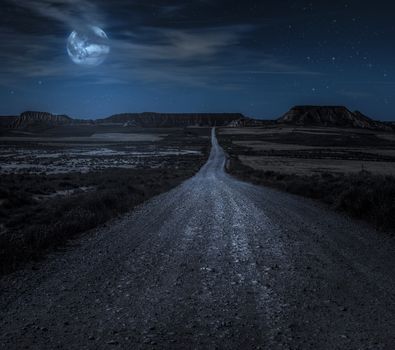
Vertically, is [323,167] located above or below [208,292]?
below

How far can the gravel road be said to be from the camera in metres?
5.41

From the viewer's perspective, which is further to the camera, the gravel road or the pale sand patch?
the pale sand patch

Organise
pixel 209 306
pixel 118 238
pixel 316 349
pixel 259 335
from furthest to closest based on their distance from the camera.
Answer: pixel 118 238 < pixel 209 306 < pixel 259 335 < pixel 316 349

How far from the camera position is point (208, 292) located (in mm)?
7164

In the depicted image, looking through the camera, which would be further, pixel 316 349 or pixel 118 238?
pixel 118 238

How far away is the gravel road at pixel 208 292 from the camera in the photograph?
541cm

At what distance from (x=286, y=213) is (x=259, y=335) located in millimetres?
11583

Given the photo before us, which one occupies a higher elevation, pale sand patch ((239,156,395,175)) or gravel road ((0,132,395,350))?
gravel road ((0,132,395,350))

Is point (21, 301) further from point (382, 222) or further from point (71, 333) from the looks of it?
point (382, 222)

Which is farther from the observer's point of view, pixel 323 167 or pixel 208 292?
pixel 323 167

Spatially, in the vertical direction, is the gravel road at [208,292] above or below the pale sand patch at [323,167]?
above

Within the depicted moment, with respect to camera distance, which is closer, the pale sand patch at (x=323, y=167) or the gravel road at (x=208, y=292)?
the gravel road at (x=208, y=292)

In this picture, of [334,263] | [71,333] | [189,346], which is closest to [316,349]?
[189,346]

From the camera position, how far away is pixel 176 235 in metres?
12.4
